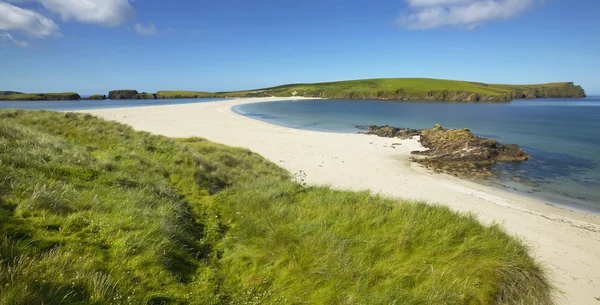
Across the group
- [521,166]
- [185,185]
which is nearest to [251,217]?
[185,185]

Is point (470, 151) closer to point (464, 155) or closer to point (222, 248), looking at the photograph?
point (464, 155)

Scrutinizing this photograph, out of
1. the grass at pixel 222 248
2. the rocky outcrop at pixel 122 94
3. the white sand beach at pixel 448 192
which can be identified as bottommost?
the white sand beach at pixel 448 192

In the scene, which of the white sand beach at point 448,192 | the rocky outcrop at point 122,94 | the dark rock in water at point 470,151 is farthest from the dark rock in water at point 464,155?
the rocky outcrop at point 122,94

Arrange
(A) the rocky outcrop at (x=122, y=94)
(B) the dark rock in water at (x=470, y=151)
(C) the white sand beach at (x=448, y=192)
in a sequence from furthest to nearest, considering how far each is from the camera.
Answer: (A) the rocky outcrop at (x=122, y=94) < (B) the dark rock in water at (x=470, y=151) < (C) the white sand beach at (x=448, y=192)

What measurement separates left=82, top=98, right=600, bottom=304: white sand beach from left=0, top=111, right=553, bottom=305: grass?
10.7 feet

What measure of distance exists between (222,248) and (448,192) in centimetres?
1557

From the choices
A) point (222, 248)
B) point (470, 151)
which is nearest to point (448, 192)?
point (470, 151)

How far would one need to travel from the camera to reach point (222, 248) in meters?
5.71

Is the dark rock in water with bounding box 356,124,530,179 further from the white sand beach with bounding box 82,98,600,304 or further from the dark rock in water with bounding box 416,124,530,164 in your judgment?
the white sand beach with bounding box 82,98,600,304

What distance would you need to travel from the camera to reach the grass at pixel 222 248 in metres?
3.61

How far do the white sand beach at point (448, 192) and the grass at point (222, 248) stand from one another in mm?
3264

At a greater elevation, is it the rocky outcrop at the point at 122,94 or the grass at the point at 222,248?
the rocky outcrop at the point at 122,94

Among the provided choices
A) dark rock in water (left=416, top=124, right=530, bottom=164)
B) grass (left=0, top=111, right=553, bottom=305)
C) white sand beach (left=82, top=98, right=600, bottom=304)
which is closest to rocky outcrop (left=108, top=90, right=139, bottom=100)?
white sand beach (left=82, top=98, right=600, bottom=304)

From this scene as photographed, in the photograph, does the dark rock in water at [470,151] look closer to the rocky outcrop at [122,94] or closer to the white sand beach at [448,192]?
the white sand beach at [448,192]
